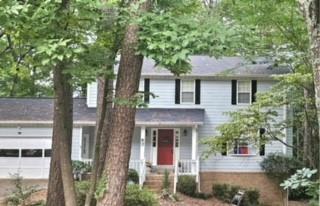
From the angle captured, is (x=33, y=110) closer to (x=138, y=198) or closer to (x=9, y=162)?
(x=9, y=162)

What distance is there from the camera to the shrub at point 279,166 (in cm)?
2123

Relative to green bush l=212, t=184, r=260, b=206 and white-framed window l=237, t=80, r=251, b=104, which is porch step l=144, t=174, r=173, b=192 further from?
white-framed window l=237, t=80, r=251, b=104

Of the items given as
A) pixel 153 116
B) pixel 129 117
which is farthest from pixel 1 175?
pixel 129 117

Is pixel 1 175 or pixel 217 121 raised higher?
pixel 217 121

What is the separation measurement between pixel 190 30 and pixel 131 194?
217 inches

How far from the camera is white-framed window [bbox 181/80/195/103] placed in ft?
75.5

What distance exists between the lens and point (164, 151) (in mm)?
23156

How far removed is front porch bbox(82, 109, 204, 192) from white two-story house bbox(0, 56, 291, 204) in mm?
49

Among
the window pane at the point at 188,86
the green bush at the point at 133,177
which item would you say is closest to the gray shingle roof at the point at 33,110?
the green bush at the point at 133,177

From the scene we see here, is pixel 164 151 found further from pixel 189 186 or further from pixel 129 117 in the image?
pixel 129 117

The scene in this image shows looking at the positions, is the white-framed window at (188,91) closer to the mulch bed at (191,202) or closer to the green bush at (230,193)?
the green bush at (230,193)

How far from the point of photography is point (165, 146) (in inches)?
910

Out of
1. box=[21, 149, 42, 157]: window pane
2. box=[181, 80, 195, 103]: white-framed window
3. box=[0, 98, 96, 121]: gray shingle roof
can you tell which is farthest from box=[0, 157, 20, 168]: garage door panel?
box=[181, 80, 195, 103]: white-framed window

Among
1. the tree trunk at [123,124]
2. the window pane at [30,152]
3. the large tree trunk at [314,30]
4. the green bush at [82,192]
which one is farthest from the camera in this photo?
the window pane at [30,152]
